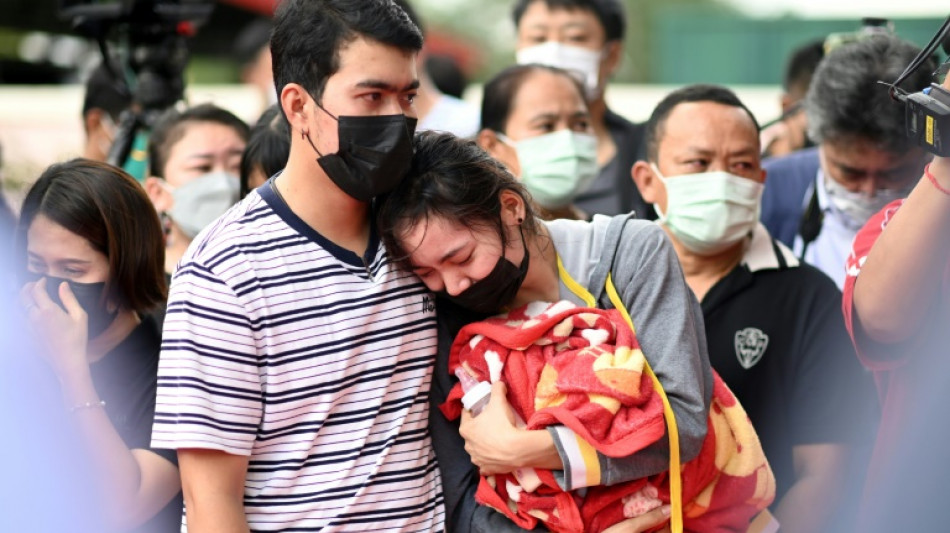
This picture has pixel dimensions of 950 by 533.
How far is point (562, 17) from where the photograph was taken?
4512mm

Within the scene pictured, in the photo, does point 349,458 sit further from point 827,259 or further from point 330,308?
point 827,259

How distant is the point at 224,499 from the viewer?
2.05 metres

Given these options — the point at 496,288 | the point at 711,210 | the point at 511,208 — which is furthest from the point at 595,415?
the point at 711,210

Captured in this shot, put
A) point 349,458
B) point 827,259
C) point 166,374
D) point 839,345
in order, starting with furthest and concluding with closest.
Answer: point 827,259 < point 839,345 < point 349,458 < point 166,374

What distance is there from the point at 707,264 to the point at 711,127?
364 mm

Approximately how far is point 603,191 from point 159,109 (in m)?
1.63

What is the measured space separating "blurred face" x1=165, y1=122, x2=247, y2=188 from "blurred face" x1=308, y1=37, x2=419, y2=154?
4.65 feet

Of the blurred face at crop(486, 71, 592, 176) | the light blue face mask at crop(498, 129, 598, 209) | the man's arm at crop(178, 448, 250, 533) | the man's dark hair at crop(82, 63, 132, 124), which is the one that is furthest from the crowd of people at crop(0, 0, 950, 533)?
the man's dark hair at crop(82, 63, 132, 124)

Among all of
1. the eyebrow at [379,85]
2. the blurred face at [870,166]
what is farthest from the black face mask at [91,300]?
the blurred face at [870,166]

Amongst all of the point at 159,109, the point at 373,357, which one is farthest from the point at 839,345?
the point at 159,109

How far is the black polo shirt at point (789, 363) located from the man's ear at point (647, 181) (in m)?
0.40

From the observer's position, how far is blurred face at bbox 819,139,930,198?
323 centimetres

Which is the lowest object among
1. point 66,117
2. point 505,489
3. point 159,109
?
point 66,117

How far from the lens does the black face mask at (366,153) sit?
212cm
